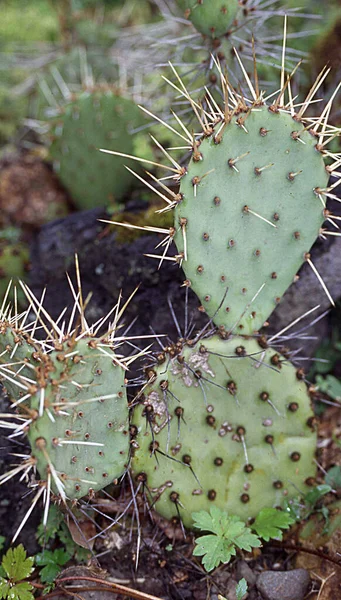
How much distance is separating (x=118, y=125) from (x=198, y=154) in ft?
5.50

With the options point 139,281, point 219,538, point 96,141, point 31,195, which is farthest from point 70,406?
point 31,195

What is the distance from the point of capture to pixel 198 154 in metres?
1.80

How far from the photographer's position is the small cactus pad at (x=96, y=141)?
3.28 m

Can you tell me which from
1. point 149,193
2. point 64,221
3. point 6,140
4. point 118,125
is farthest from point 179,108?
point 6,140

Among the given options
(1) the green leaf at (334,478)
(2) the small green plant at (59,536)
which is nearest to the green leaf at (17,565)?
(2) the small green plant at (59,536)

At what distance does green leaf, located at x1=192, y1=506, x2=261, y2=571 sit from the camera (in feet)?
5.96

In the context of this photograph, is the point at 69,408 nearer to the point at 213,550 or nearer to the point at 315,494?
the point at 213,550

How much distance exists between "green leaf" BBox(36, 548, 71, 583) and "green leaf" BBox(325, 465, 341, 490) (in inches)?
39.0

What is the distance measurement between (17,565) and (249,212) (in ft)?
4.43

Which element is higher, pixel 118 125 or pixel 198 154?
pixel 198 154

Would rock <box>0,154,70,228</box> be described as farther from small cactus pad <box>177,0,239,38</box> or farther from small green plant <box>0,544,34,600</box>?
small green plant <box>0,544,34,600</box>

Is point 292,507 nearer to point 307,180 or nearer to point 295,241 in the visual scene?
point 295,241

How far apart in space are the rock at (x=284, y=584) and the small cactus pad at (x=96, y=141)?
206 centimetres

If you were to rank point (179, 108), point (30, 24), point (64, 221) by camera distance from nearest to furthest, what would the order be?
point (64, 221)
point (179, 108)
point (30, 24)
